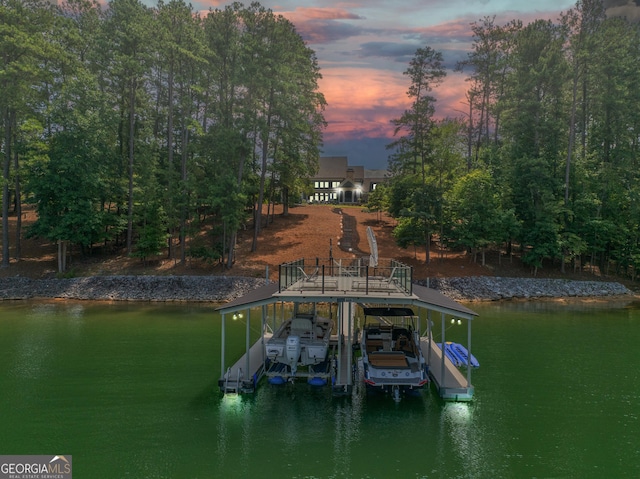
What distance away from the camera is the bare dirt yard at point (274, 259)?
128ft

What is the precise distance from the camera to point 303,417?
1435cm

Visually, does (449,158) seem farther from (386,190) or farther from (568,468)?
(568,468)

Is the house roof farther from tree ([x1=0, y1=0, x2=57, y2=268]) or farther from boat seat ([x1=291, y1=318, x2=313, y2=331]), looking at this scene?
boat seat ([x1=291, y1=318, x2=313, y2=331])

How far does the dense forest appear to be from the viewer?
3844cm

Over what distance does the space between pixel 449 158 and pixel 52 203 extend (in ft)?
122

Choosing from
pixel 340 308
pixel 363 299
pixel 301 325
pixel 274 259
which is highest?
pixel 363 299

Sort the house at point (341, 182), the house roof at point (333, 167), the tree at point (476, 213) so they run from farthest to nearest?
the house roof at point (333, 167) < the house at point (341, 182) < the tree at point (476, 213)

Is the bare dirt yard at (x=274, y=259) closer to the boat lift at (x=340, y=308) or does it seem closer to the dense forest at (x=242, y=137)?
the dense forest at (x=242, y=137)

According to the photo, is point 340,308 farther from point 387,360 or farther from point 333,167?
point 333,167

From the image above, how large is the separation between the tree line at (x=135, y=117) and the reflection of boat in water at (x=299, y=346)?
2231cm

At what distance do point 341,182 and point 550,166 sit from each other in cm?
5303

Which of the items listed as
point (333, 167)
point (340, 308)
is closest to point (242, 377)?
point (340, 308)

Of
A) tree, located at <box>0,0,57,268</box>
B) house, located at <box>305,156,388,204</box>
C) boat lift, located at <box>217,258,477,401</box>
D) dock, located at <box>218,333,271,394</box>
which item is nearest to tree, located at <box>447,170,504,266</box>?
boat lift, located at <box>217,258,477,401</box>

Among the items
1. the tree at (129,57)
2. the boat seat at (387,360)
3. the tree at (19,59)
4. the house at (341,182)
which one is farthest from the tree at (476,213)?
the house at (341,182)
